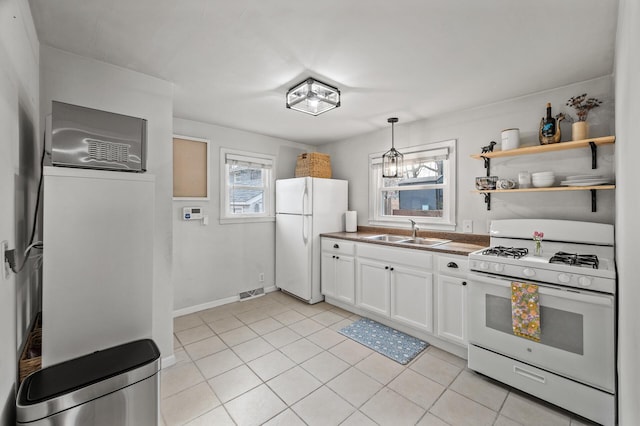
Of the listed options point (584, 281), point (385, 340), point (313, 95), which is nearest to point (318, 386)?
point (385, 340)

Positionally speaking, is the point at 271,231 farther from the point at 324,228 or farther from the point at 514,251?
the point at 514,251

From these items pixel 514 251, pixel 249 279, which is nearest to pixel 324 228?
pixel 249 279

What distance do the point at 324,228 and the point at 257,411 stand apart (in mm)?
2343

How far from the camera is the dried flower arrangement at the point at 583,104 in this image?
2.27m

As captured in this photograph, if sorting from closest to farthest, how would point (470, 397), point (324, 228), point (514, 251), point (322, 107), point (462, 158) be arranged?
point (470, 397) < point (514, 251) < point (322, 107) < point (462, 158) < point (324, 228)

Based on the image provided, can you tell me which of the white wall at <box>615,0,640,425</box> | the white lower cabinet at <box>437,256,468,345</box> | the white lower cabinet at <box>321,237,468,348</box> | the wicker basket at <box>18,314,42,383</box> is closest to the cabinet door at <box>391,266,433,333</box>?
the white lower cabinet at <box>321,237,468,348</box>

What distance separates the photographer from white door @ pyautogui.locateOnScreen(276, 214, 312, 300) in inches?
148

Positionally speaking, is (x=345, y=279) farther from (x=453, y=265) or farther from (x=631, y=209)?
(x=631, y=209)

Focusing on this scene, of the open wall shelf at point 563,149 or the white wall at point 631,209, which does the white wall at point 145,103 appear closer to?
the white wall at point 631,209

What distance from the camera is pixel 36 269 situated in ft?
5.86

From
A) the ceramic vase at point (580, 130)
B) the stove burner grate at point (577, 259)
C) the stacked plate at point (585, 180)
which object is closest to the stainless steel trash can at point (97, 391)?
the stove burner grate at point (577, 259)

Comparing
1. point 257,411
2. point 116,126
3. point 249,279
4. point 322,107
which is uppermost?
point 322,107

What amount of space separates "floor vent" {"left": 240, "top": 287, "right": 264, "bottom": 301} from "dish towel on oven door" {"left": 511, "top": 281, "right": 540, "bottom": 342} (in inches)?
121

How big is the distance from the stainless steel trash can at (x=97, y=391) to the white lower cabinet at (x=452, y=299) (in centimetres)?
226
